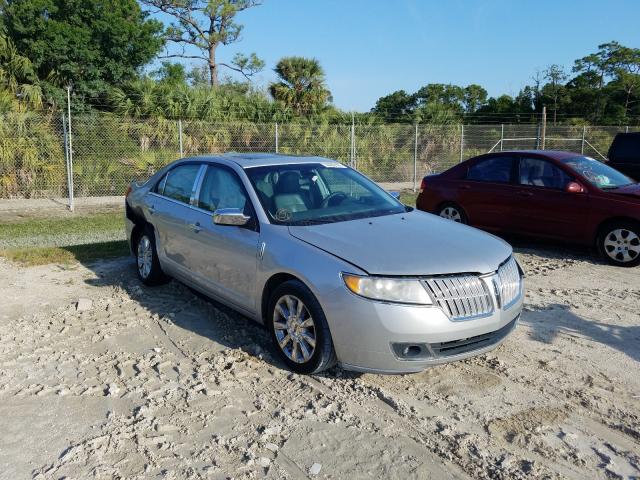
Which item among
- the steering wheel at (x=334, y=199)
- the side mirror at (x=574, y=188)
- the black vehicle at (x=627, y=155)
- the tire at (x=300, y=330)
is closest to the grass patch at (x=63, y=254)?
the steering wheel at (x=334, y=199)

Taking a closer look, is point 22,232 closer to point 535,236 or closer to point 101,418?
point 101,418

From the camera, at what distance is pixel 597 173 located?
8555mm

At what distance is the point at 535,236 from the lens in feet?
28.6

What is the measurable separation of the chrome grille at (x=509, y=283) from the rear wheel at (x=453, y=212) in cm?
505

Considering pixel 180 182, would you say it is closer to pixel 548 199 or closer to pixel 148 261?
pixel 148 261

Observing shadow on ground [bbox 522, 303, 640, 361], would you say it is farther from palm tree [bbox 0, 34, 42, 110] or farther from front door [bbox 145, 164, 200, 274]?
palm tree [bbox 0, 34, 42, 110]

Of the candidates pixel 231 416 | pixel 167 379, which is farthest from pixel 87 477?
pixel 167 379

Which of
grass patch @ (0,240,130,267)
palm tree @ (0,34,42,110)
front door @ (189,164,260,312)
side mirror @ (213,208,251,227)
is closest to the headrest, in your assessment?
front door @ (189,164,260,312)

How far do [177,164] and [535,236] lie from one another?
5.35 meters

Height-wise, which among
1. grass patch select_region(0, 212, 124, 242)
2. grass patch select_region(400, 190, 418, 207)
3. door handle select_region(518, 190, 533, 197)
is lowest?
grass patch select_region(0, 212, 124, 242)

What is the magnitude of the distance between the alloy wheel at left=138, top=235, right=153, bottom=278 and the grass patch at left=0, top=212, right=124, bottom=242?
13.2 feet

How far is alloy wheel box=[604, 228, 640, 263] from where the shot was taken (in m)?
7.74

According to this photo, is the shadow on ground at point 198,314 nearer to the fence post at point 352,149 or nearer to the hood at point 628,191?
the hood at point 628,191

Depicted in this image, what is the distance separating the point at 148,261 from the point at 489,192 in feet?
17.5
